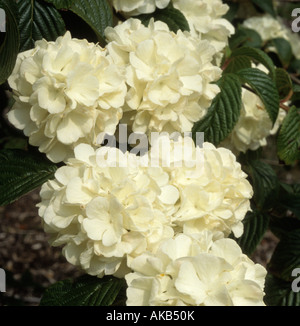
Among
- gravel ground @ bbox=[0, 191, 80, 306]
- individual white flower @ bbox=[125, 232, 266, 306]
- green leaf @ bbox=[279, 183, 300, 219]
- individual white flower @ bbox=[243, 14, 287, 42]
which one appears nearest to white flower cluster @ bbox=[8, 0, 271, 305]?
individual white flower @ bbox=[125, 232, 266, 306]

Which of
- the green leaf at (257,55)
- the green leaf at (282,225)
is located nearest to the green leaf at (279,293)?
the green leaf at (282,225)

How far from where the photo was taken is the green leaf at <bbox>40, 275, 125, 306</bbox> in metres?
0.98

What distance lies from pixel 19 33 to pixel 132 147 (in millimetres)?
347

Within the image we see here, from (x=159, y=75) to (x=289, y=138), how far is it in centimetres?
50

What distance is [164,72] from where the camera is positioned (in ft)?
3.51

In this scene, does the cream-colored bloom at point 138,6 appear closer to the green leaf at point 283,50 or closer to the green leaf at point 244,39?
the green leaf at point 244,39

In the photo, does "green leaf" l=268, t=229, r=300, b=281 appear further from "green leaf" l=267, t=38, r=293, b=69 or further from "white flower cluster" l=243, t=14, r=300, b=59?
"white flower cluster" l=243, t=14, r=300, b=59

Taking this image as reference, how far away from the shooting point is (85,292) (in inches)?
39.8

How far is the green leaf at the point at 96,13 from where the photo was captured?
3.74ft

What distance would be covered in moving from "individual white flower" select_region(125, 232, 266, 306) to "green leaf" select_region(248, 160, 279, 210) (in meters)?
0.68

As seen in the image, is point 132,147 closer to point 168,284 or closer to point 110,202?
point 110,202

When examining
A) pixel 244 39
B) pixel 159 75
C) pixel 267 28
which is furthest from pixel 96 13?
pixel 267 28

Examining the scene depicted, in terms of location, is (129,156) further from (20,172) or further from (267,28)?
(267,28)
